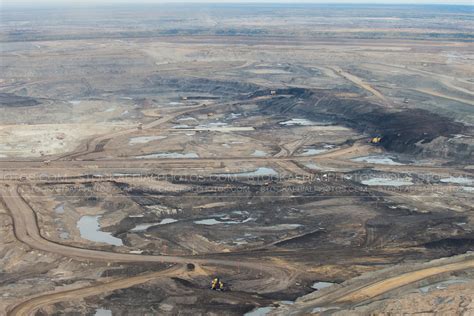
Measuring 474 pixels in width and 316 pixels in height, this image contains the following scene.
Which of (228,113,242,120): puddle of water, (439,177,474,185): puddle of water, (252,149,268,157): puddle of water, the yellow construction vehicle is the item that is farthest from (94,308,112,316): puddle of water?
(228,113,242,120): puddle of water

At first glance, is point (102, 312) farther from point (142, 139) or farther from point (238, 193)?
point (142, 139)

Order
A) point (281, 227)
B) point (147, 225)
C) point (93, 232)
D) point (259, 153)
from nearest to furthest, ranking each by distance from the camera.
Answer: point (93, 232) < point (281, 227) < point (147, 225) < point (259, 153)

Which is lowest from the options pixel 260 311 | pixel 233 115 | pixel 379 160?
pixel 260 311

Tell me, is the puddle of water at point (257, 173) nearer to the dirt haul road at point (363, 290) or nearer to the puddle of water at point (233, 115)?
the dirt haul road at point (363, 290)

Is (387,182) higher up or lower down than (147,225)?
higher up

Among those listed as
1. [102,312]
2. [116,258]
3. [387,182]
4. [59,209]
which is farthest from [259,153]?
[102,312]

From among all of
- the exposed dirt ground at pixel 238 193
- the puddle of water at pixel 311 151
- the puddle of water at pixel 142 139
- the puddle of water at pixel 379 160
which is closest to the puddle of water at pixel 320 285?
the exposed dirt ground at pixel 238 193

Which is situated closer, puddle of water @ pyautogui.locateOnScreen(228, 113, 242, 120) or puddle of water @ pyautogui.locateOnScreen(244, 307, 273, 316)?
puddle of water @ pyautogui.locateOnScreen(244, 307, 273, 316)

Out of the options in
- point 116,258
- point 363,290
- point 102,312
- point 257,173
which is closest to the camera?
point 102,312

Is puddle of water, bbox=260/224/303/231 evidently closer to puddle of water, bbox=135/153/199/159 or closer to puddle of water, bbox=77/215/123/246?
puddle of water, bbox=77/215/123/246
